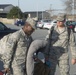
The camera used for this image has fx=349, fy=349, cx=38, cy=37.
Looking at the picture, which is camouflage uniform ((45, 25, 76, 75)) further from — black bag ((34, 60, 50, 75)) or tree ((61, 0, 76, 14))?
tree ((61, 0, 76, 14))

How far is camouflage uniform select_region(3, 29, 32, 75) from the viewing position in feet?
17.7

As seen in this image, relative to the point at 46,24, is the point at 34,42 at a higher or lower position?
higher

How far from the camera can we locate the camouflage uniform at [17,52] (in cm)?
540

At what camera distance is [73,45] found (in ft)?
23.4

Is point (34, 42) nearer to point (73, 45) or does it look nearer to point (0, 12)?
point (73, 45)

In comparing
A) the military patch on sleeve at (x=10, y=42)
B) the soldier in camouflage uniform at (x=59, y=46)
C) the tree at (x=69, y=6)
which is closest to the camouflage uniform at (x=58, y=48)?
the soldier in camouflage uniform at (x=59, y=46)

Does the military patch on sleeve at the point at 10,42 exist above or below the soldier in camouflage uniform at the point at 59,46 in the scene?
above

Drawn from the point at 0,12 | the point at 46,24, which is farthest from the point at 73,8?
the point at 0,12

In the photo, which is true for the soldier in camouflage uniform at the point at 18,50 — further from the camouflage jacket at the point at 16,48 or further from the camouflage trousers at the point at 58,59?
the camouflage trousers at the point at 58,59

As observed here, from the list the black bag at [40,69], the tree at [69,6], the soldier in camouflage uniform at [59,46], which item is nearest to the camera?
the black bag at [40,69]

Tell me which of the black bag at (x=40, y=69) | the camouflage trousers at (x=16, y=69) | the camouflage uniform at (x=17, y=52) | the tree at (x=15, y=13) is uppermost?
the camouflage uniform at (x=17, y=52)

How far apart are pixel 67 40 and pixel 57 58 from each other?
0.41m

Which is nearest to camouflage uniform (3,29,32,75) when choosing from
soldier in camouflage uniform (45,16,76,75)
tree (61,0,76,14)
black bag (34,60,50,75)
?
black bag (34,60,50,75)

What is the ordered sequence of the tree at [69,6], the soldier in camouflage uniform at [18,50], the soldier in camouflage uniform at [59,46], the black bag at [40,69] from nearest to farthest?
the soldier in camouflage uniform at [18,50]
the black bag at [40,69]
the soldier in camouflage uniform at [59,46]
the tree at [69,6]
